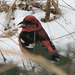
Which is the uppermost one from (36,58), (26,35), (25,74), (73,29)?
(36,58)

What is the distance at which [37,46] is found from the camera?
644 millimetres

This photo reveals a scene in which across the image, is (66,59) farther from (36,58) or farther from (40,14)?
(40,14)

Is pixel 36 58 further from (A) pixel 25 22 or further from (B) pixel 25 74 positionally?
(A) pixel 25 22

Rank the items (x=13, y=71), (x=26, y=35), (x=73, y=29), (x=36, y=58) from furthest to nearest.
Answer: (x=73, y=29) → (x=26, y=35) → (x=13, y=71) → (x=36, y=58)

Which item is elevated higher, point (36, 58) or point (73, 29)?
point (36, 58)

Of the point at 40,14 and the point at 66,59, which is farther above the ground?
the point at 66,59

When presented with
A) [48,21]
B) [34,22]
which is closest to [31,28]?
[34,22]

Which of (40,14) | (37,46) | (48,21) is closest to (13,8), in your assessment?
(40,14)

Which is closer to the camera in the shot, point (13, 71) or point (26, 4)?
point (13, 71)

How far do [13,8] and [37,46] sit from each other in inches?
116

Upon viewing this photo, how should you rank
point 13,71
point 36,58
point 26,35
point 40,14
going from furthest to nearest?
point 40,14, point 26,35, point 13,71, point 36,58

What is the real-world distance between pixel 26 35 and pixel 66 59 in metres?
1.75

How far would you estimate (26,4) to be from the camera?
11.5ft

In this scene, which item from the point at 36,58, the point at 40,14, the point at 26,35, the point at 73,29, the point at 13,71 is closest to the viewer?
the point at 36,58
